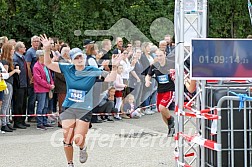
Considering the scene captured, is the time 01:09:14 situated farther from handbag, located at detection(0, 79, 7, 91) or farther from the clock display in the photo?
handbag, located at detection(0, 79, 7, 91)

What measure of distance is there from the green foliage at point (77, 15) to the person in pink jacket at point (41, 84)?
9831 mm

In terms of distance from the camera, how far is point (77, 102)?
859 cm

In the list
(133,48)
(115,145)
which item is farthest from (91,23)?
(115,145)

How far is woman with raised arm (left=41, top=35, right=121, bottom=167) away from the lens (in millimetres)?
8461

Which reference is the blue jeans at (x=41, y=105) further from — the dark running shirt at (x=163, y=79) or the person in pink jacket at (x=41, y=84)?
the dark running shirt at (x=163, y=79)

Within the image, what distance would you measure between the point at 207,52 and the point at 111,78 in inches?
110

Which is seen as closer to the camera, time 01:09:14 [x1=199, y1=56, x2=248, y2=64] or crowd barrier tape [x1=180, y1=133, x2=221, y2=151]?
crowd barrier tape [x1=180, y1=133, x2=221, y2=151]

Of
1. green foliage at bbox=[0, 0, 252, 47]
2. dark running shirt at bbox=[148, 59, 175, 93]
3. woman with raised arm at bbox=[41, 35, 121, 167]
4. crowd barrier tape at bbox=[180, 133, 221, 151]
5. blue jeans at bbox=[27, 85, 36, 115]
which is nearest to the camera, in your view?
crowd barrier tape at bbox=[180, 133, 221, 151]

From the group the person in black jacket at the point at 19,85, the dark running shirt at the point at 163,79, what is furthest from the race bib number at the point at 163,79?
the person in black jacket at the point at 19,85

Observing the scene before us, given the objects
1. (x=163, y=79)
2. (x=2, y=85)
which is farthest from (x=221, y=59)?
(x=2, y=85)

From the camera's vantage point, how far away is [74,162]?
905 cm

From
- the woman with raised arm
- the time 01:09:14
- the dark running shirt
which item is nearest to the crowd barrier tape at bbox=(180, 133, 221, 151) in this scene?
the time 01:09:14

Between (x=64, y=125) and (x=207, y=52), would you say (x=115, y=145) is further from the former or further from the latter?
(x=207, y=52)

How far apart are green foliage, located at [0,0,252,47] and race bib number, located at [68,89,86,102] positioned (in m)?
13.9
